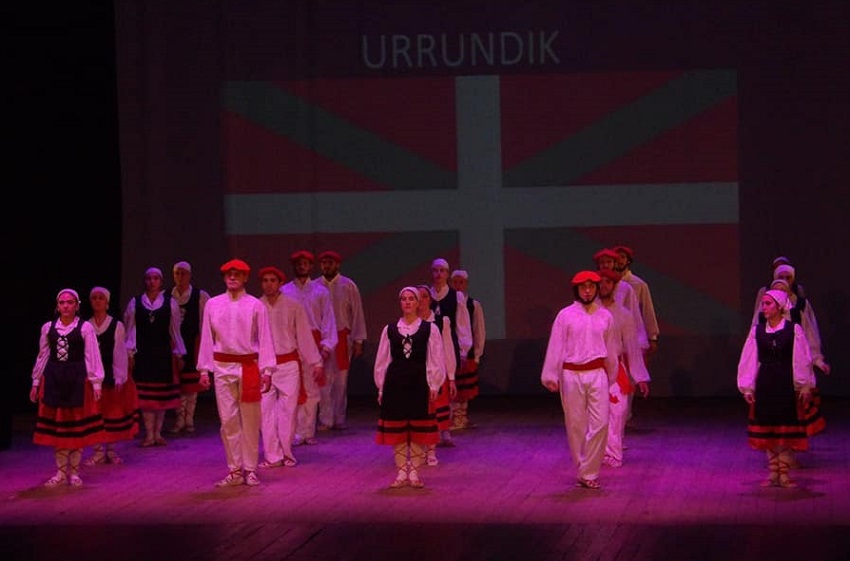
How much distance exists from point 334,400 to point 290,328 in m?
1.92

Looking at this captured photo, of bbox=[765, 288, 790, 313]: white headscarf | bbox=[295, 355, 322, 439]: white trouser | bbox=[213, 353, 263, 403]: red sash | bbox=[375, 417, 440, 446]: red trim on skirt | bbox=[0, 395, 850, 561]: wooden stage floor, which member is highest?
bbox=[765, 288, 790, 313]: white headscarf

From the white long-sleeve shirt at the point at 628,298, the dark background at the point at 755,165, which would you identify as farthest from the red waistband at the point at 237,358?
the dark background at the point at 755,165

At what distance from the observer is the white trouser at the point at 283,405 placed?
9.86m

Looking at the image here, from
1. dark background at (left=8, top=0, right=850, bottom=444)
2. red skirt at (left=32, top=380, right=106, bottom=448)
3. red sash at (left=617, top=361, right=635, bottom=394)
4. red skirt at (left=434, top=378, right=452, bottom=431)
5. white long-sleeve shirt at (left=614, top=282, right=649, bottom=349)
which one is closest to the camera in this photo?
red skirt at (left=32, top=380, right=106, bottom=448)

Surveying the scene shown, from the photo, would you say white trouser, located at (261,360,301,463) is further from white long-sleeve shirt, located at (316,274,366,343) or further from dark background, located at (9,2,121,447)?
dark background, located at (9,2,121,447)

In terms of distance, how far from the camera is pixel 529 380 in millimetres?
13938

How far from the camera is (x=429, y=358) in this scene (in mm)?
8781

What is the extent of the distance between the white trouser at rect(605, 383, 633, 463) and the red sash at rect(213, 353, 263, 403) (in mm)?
2296

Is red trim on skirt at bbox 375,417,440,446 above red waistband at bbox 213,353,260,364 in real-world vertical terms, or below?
below

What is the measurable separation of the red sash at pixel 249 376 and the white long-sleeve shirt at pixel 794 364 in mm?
2841

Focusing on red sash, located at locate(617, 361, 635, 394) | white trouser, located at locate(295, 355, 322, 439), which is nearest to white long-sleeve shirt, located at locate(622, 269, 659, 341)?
red sash, located at locate(617, 361, 635, 394)

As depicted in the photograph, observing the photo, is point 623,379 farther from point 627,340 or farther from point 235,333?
point 235,333

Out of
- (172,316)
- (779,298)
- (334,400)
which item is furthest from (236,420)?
(779,298)

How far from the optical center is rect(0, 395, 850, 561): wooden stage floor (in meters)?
6.90
